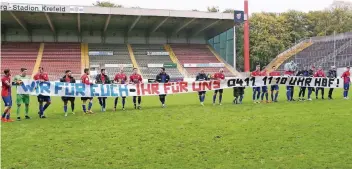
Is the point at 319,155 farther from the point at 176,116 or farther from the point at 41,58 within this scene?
the point at 41,58

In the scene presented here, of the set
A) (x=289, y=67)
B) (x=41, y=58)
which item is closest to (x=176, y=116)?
(x=289, y=67)

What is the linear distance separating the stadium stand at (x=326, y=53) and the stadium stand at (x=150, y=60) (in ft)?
47.0

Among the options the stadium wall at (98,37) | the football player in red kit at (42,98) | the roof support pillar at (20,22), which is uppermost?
the roof support pillar at (20,22)

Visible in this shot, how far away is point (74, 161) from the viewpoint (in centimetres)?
646

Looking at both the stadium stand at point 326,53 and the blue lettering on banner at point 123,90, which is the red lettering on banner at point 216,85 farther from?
the stadium stand at point 326,53

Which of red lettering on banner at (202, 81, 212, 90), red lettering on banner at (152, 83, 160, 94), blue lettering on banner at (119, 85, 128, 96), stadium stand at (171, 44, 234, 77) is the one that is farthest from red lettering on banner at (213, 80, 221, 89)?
stadium stand at (171, 44, 234, 77)

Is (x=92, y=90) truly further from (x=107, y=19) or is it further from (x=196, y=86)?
(x=107, y=19)

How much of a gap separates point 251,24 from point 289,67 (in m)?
48.9

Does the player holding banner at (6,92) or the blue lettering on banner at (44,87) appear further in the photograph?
the blue lettering on banner at (44,87)

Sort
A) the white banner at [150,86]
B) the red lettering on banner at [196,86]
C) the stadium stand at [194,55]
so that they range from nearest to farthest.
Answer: the white banner at [150,86]
the red lettering on banner at [196,86]
the stadium stand at [194,55]

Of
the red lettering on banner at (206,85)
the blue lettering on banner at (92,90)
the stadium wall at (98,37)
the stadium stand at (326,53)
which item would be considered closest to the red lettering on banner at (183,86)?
the red lettering on banner at (206,85)

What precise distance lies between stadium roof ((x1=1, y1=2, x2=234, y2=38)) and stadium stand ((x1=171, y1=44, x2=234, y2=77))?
2.21 metres

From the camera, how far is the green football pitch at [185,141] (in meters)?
6.29

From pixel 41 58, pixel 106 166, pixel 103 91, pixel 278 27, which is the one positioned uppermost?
pixel 278 27
